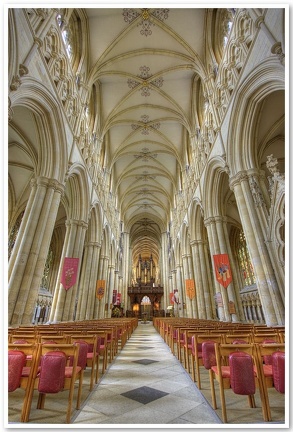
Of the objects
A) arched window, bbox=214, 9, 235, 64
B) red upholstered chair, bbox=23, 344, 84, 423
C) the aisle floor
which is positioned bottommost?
the aisle floor

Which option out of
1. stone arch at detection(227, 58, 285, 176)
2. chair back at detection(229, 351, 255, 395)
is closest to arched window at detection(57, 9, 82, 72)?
stone arch at detection(227, 58, 285, 176)

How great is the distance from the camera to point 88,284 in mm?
15438

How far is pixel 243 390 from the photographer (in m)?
2.17

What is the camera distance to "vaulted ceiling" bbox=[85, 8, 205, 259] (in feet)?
45.0

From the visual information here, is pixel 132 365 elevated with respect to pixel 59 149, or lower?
lower

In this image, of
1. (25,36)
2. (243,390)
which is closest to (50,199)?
(25,36)

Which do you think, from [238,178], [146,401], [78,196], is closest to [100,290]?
[78,196]

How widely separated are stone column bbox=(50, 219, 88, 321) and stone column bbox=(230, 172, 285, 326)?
839 centimetres

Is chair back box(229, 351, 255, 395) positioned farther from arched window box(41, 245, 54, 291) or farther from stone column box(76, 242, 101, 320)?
arched window box(41, 245, 54, 291)

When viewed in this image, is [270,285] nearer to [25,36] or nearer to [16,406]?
[16,406]

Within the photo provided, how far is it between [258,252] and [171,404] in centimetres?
656

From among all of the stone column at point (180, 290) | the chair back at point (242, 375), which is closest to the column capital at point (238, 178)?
the chair back at point (242, 375)

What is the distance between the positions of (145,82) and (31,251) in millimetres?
14874

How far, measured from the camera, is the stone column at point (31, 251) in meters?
7.33
